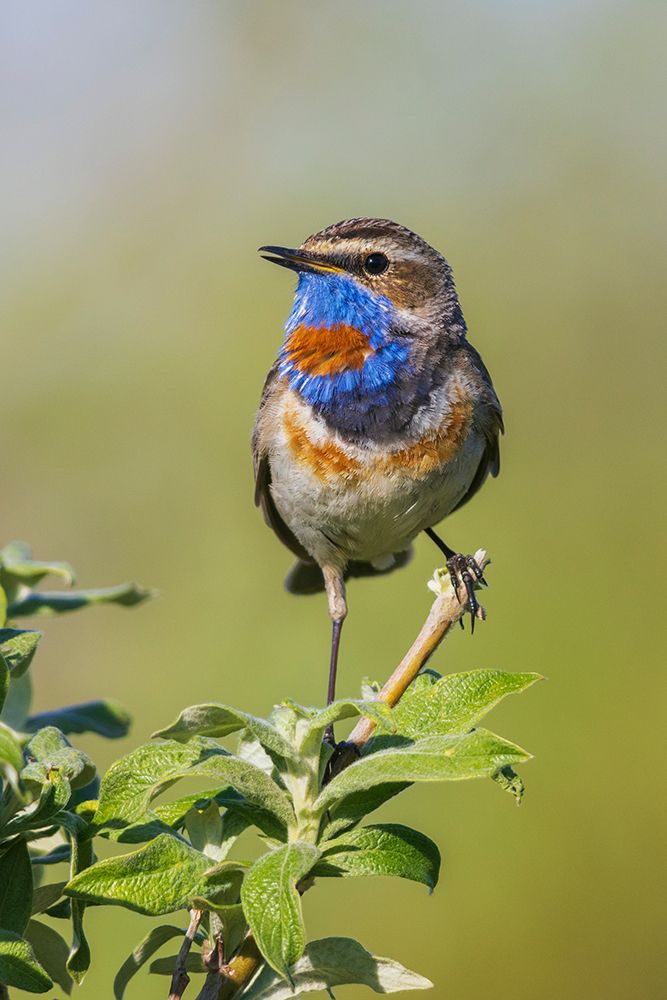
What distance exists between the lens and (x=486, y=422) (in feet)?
13.2

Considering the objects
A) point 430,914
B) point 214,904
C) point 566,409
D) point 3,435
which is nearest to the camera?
point 214,904

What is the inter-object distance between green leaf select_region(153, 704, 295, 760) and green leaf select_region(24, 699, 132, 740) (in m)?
0.71

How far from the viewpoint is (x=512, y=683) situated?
169 cm

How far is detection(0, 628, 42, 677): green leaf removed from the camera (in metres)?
1.79

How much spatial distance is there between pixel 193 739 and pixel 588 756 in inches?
139

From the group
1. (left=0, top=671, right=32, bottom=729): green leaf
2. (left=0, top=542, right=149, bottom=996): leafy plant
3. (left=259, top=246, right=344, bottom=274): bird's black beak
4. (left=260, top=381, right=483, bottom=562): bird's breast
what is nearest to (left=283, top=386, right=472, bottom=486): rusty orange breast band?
(left=260, top=381, right=483, bottom=562): bird's breast

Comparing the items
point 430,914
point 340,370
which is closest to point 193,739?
point 340,370

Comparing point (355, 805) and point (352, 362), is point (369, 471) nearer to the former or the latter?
point (352, 362)

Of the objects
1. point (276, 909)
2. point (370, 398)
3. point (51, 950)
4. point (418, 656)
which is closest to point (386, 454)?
point (370, 398)

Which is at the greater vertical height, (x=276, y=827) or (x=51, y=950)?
(x=276, y=827)

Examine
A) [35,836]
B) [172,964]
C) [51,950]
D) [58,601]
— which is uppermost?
[58,601]

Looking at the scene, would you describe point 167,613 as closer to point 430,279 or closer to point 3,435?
point 3,435

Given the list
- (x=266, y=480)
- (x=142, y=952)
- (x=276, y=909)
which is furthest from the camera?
(x=266, y=480)

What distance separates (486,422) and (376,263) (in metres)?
0.64
